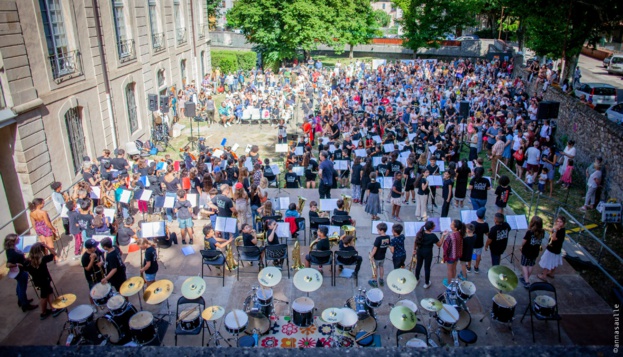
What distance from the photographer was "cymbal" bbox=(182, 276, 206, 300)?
804cm

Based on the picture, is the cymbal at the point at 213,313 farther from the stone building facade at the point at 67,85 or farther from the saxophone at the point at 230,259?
the stone building facade at the point at 67,85

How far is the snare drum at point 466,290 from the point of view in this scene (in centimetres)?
854

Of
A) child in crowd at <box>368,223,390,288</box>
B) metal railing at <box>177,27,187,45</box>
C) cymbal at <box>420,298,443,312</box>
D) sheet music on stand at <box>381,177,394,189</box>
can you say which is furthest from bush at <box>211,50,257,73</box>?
cymbal at <box>420,298,443,312</box>

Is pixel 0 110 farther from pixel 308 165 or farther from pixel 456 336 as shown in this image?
pixel 456 336

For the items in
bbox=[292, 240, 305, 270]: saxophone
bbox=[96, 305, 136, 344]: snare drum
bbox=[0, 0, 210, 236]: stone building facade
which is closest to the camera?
bbox=[96, 305, 136, 344]: snare drum

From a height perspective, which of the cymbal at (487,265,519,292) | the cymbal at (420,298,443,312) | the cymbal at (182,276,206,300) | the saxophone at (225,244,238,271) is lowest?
the saxophone at (225,244,238,271)

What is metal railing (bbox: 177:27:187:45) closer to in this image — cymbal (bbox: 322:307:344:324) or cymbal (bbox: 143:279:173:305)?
cymbal (bbox: 143:279:173:305)

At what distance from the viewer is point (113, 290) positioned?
894 cm

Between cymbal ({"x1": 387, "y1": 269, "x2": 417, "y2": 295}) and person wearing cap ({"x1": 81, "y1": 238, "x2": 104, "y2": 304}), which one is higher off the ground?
cymbal ({"x1": 387, "y1": 269, "x2": 417, "y2": 295})

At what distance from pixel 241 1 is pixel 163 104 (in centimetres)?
2132

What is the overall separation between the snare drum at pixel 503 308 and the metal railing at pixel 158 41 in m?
23.0

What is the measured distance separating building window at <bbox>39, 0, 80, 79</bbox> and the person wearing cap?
8905 mm

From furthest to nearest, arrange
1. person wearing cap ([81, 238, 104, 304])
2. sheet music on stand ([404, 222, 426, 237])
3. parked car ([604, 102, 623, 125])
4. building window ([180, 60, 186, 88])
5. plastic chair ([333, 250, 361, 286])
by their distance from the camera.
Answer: building window ([180, 60, 186, 88]) < parked car ([604, 102, 623, 125]) < sheet music on stand ([404, 222, 426, 237]) < plastic chair ([333, 250, 361, 286]) < person wearing cap ([81, 238, 104, 304])

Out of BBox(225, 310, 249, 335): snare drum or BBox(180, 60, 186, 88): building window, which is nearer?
BBox(225, 310, 249, 335): snare drum
